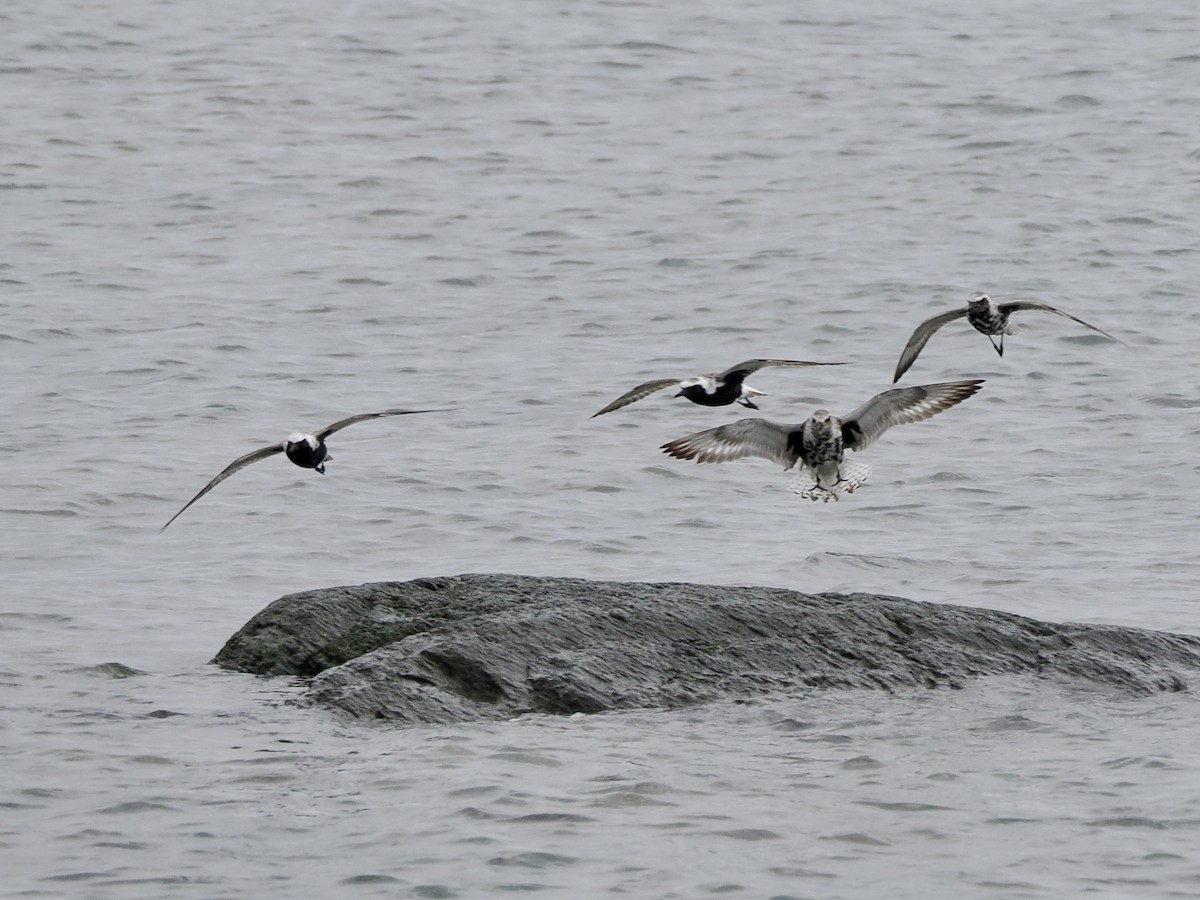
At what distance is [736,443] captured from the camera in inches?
467

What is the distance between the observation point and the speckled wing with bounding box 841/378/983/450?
1118 cm

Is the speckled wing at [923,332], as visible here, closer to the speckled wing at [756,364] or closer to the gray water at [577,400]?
the speckled wing at [756,364]

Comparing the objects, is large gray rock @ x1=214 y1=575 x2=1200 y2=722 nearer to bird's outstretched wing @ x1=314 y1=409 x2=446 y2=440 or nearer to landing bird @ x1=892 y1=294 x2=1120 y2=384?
bird's outstretched wing @ x1=314 y1=409 x2=446 y2=440

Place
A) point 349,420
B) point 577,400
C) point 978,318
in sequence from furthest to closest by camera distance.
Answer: point 577,400 < point 978,318 < point 349,420

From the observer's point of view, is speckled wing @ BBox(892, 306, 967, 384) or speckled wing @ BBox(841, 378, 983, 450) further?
speckled wing @ BBox(892, 306, 967, 384)

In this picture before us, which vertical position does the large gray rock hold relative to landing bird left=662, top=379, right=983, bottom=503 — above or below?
below

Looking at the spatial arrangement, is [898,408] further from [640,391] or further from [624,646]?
[624,646]

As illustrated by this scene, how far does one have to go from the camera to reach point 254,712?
1016 cm

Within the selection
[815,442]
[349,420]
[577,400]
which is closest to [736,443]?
[815,442]

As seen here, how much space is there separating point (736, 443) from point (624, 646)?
210cm

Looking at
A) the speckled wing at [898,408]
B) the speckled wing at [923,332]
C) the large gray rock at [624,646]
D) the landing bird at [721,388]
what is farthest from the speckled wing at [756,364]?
the large gray rock at [624,646]

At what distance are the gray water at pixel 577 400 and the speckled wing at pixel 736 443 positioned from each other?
76.4 inches

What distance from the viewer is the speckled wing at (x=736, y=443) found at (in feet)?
38.5

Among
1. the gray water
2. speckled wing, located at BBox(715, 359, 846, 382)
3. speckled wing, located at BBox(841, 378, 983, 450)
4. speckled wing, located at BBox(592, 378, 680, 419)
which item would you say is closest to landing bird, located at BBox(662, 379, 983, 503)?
speckled wing, located at BBox(841, 378, 983, 450)
